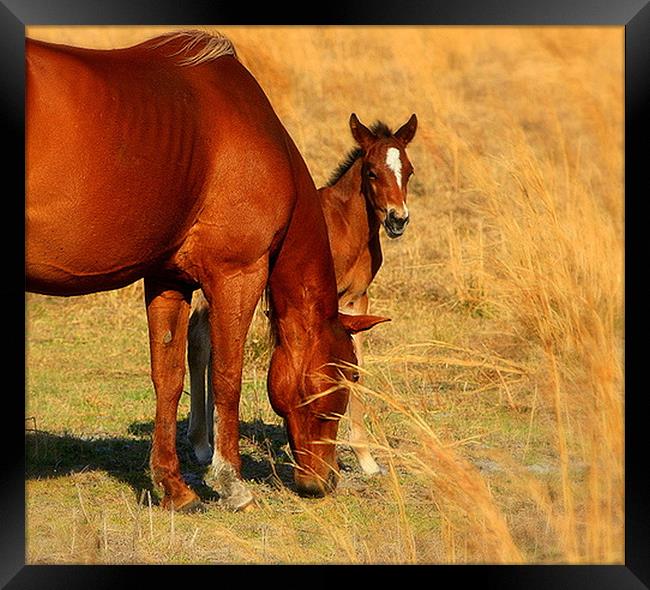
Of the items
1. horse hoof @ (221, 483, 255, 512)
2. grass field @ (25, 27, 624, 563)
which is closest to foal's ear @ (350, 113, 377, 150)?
grass field @ (25, 27, 624, 563)

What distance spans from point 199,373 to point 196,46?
218cm

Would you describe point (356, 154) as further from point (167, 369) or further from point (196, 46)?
point (167, 369)

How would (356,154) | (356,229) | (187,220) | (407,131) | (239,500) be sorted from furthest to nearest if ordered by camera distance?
(407,131) → (356,154) → (356,229) → (239,500) → (187,220)

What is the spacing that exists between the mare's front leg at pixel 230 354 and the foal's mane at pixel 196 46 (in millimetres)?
1120

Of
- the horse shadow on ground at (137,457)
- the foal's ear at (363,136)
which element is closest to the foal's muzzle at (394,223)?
the foal's ear at (363,136)

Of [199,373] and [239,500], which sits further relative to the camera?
[199,373]

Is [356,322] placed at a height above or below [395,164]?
below

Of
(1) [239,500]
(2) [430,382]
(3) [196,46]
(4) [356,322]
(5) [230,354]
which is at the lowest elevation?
(1) [239,500]

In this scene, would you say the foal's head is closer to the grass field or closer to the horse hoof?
the grass field

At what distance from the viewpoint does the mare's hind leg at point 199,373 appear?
7.65 meters

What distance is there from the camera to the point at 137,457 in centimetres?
775

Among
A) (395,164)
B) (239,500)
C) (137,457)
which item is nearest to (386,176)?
(395,164)
